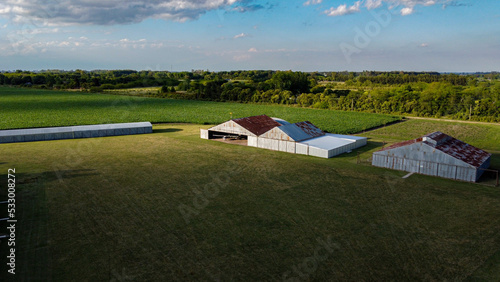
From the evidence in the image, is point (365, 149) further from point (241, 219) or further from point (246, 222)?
point (246, 222)

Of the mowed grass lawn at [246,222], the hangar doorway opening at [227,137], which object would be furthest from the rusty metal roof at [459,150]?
the hangar doorway opening at [227,137]

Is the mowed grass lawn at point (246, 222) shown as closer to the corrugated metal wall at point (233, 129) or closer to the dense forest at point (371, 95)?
the corrugated metal wall at point (233, 129)

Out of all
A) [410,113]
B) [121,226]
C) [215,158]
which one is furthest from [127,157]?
[410,113]

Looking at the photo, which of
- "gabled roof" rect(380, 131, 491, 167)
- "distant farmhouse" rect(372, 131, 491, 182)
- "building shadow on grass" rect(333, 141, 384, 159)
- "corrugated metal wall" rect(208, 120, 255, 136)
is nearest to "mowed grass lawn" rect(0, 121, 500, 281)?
"distant farmhouse" rect(372, 131, 491, 182)

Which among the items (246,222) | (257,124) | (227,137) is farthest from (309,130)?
(246,222)

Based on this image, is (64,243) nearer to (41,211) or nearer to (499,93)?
(41,211)

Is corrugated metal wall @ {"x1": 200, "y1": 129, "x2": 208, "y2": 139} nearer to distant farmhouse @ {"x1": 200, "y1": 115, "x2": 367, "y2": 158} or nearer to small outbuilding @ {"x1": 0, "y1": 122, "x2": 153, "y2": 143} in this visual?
distant farmhouse @ {"x1": 200, "y1": 115, "x2": 367, "y2": 158}
